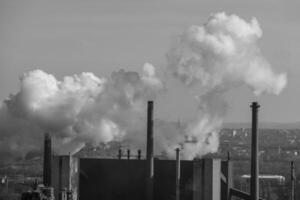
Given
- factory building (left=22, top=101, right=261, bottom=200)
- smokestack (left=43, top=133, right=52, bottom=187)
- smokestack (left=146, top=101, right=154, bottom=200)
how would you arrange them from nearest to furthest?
factory building (left=22, top=101, right=261, bottom=200) < smokestack (left=43, top=133, right=52, bottom=187) < smokestack (left=146, top=101, right=154, bottom=200)

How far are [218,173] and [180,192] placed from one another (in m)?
3.92

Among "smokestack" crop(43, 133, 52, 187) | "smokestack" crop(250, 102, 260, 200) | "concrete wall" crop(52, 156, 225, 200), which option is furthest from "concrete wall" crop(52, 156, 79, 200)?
"smokestack" crop(250, 102, 260, 200)

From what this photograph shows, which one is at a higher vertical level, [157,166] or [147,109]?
[147,109]

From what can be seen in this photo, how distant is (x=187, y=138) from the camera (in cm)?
6594

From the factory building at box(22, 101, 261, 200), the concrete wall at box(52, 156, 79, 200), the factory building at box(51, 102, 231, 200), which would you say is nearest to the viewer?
the factory building at box(22, 101, 261, 200)

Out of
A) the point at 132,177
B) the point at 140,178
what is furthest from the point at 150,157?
the point at 132,177

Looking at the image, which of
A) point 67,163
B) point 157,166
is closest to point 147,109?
point 157,166

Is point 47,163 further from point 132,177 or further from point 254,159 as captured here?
point 254,159

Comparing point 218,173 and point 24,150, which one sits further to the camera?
point 24,150

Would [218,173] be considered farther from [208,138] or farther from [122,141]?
[122,141]

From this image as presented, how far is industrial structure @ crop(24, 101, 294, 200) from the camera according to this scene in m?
55.7

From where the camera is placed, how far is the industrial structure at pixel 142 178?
55656 mm

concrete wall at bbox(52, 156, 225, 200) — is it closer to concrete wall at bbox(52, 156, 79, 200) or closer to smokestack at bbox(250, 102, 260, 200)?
concrete wall at bbox(52, 156, 79, 200)

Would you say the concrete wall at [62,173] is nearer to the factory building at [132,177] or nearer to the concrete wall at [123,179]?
the factory building at [132,177]
